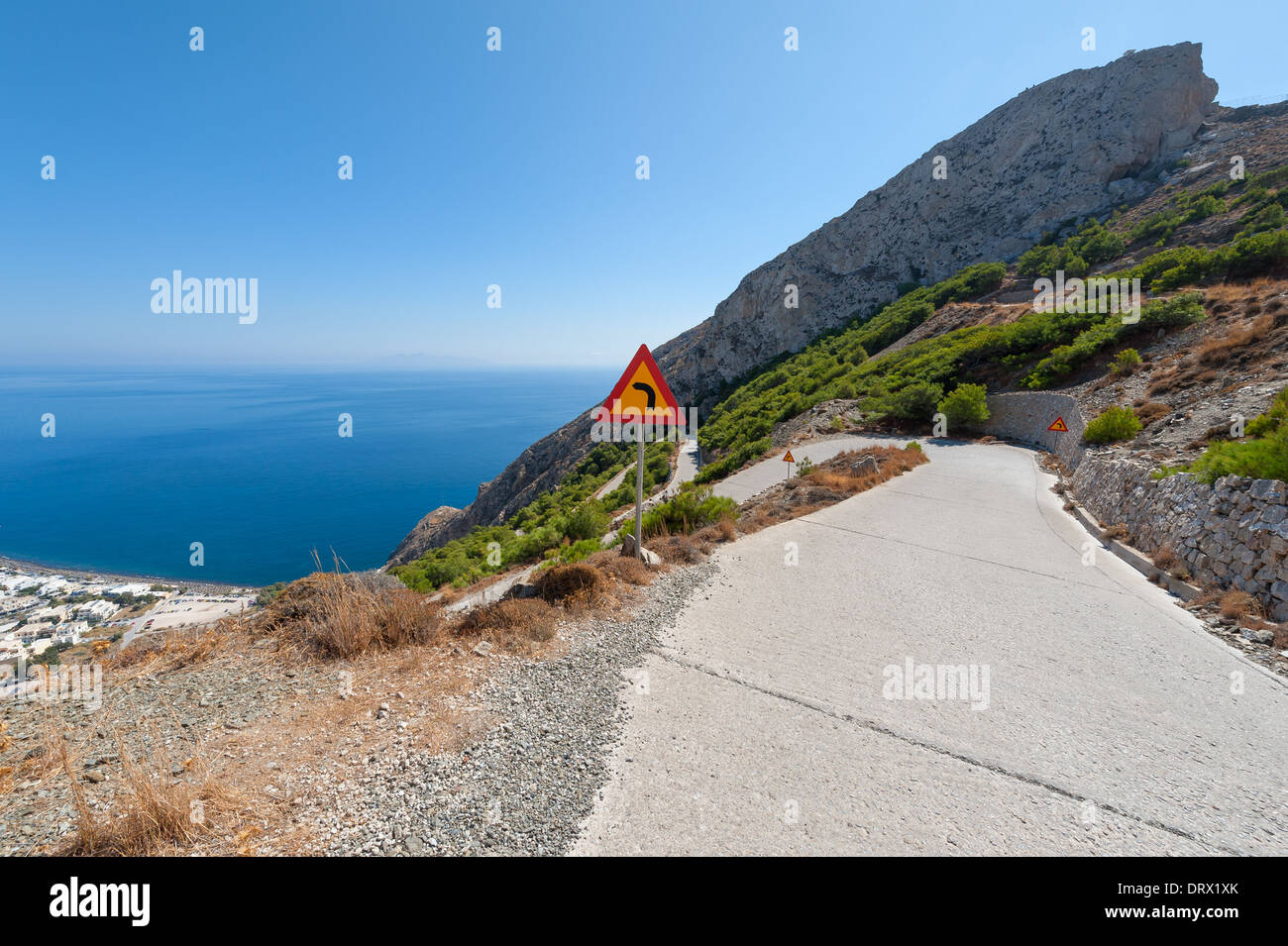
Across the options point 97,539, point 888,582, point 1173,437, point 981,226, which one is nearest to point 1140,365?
point 1173,437

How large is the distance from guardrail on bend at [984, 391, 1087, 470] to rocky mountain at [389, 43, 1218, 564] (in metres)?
34.2

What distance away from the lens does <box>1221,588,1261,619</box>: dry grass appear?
505 centimetres

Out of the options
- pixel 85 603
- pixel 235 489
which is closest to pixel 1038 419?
pixel 85 603

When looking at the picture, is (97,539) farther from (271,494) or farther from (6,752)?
(6,752)

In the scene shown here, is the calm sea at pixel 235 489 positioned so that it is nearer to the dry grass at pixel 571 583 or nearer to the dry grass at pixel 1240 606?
the dry grass at pixel 571 583

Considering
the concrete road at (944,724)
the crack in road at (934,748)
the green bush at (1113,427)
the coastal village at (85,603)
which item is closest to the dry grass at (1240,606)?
the concrete road at (944,724)

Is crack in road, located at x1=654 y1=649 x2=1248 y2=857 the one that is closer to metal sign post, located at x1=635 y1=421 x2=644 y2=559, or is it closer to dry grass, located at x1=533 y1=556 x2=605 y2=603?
dry grass, located at x1=533 y1=556 x2=605 y2=603

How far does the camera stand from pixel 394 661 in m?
4.03

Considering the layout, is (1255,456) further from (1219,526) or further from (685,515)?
(685,515)

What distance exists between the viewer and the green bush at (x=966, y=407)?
60.3 ft

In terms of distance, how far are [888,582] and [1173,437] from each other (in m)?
7.65

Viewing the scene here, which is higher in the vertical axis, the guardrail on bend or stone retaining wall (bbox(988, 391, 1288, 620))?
the guardrail on bend

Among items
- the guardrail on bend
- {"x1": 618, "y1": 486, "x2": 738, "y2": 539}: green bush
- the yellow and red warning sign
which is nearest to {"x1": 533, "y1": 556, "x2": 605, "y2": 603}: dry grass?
the yellow and red warning sign

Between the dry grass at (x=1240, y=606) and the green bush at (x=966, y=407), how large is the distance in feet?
49.0
